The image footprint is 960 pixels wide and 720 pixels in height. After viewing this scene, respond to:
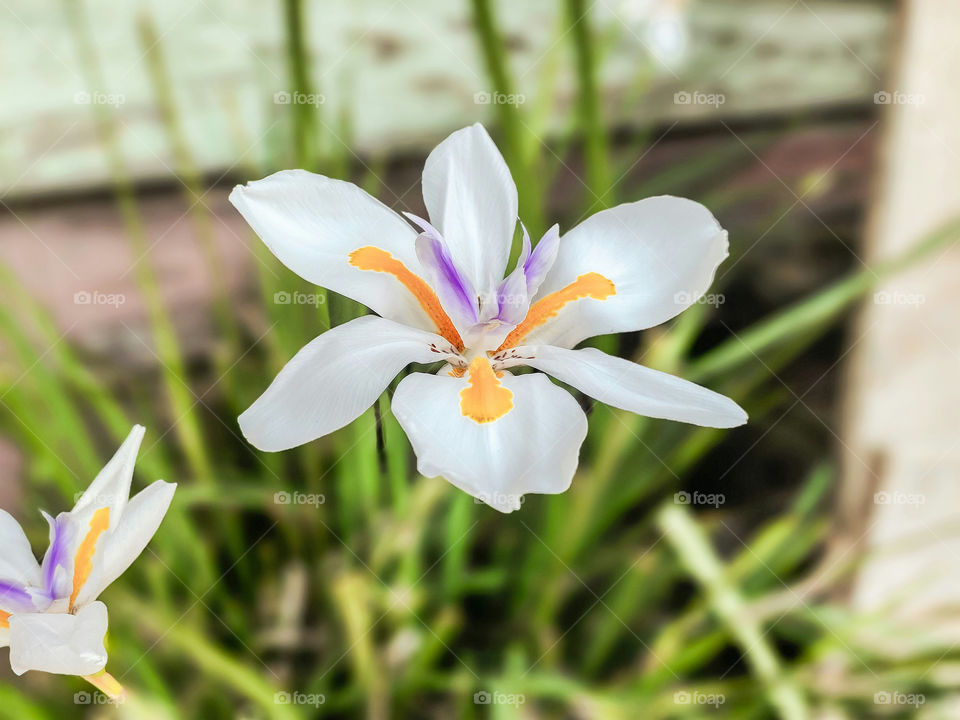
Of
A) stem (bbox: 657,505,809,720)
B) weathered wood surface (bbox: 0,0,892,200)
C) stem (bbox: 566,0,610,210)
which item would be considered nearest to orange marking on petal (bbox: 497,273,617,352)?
stem (bbox: 566,0,610,210)

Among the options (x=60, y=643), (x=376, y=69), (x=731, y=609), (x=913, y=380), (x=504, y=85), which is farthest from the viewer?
(x=376, y=69)

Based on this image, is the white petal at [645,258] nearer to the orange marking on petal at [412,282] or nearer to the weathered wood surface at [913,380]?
the orange marking on petal at [412,282]

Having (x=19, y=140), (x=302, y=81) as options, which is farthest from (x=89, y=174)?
(x=302, y=81)

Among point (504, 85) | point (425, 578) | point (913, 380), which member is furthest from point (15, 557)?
point (913, 380)

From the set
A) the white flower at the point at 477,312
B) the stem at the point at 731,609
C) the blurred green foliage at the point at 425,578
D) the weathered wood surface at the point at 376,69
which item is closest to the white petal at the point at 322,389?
the white flower at the point at 477,312

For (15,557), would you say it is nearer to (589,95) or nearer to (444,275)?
(444,275)

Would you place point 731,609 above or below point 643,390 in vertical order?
below

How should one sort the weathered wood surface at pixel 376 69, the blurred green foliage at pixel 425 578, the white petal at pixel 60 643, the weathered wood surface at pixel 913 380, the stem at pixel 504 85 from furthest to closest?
1. the weathered wood surface at pixel 376 69
2. the weathered wood surface at pixel 913 380
3. the blurred green foliage at pixel 425 578
4. the stem at pixel 504 85
5. the white petal at pixel 60 643
